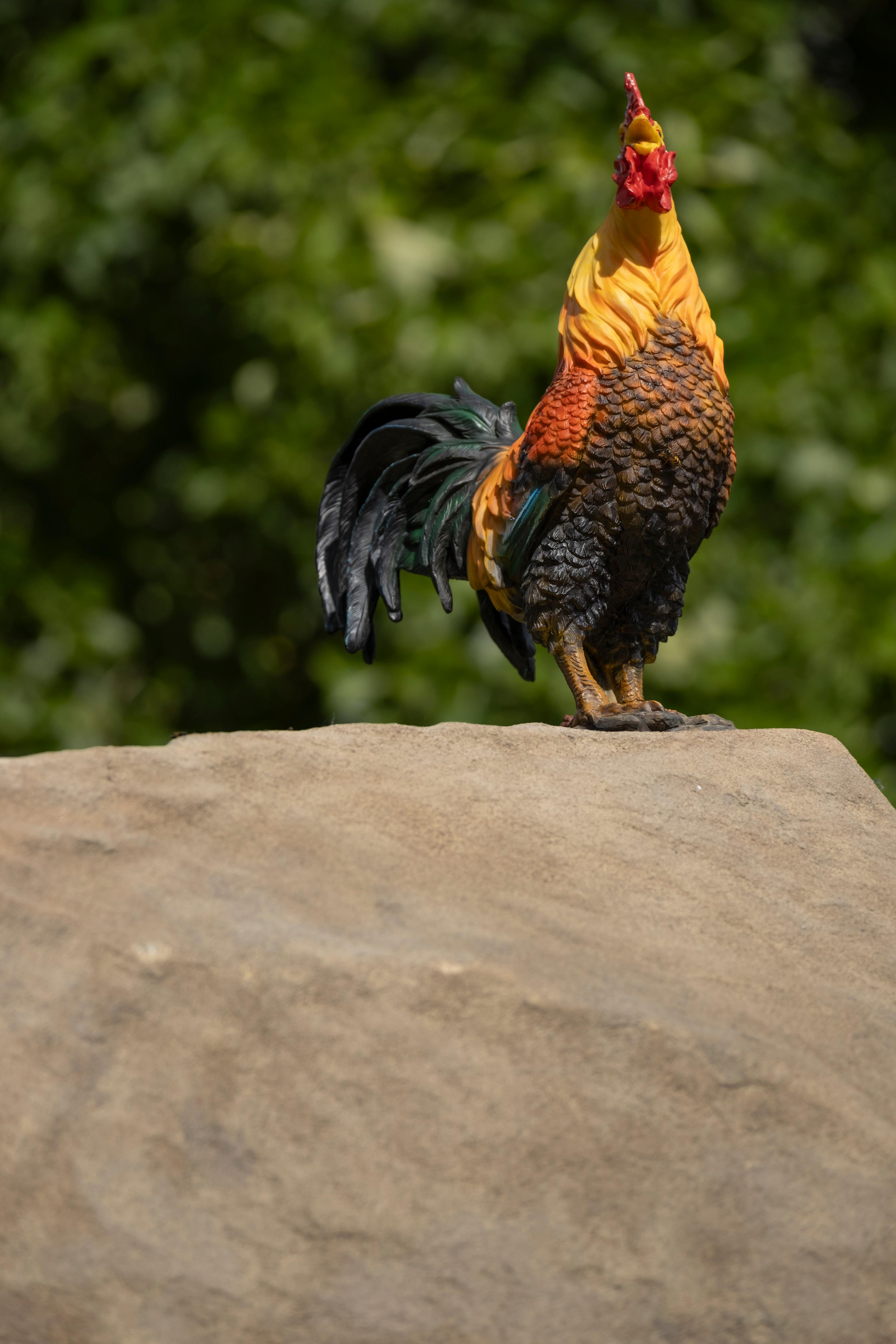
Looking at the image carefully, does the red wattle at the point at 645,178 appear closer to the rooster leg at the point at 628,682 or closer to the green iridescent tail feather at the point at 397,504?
the green iridescent tail feather at the point at 397,504

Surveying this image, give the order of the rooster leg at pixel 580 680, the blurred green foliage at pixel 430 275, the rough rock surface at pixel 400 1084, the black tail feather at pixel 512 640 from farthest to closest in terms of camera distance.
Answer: the blurred green foliage at pixel 430 275 → the black tail feather at pixel 512 640 → the rooster leg at pixel 580 680 → the rough rock surface at pixel 400 1084

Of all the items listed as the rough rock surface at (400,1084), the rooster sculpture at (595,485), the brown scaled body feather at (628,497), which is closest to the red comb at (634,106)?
the rooster sculpture at (595,485)

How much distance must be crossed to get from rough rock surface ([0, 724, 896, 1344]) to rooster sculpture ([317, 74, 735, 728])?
0.67 metres

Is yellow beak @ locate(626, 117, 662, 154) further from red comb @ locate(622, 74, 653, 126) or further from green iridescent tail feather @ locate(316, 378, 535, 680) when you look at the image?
green iridescent tail feather @ locate(316, 378, 535, 680)

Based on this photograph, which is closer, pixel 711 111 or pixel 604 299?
pixel 604 299

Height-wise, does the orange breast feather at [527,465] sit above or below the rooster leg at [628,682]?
above

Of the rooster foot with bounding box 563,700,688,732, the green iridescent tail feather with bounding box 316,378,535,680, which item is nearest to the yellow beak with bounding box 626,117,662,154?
the green iridescent tail feather with bounding box 316,378,535,680

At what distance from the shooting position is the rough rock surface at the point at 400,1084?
137 cm

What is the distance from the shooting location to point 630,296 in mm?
2275

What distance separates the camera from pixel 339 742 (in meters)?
1.92

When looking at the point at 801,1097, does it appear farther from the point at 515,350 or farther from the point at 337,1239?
the point at 515,350

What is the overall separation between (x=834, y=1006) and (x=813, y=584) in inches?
68.9

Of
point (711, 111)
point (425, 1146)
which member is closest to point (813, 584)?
point (711, 111)

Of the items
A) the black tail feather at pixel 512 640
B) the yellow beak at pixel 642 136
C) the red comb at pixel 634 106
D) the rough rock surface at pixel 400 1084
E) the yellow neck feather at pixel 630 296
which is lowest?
the rough rock surface at pixel 400 1084
